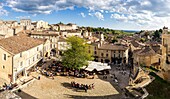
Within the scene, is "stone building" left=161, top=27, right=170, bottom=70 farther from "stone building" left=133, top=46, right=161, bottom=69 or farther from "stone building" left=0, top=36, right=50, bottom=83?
"stone building" left=0, top=36, right=50, bottom=83

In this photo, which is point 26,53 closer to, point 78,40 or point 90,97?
point 78,40

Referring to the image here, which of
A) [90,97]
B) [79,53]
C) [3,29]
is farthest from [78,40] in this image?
[3,29]

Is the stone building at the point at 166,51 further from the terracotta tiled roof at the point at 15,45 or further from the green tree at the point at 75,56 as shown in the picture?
the terracotta tiled roof at the point at 15,45

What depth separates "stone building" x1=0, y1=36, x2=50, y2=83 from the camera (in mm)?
40031

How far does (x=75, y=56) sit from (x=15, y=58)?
14198 millimetres

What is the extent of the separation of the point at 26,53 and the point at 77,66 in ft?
36.0

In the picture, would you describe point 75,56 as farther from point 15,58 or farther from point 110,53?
point 110,53

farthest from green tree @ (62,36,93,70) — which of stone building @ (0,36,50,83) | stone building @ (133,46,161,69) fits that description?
stone building @ (133,46,161,69)

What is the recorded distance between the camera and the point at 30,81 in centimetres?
3884

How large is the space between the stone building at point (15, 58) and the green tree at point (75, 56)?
7261 mm

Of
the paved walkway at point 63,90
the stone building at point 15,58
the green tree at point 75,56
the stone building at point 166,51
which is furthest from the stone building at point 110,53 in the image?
the stone building at point 166,51

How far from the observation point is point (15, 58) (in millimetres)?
40719

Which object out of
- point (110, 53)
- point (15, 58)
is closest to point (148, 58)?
point (110, 53)

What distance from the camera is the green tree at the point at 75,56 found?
164ft
